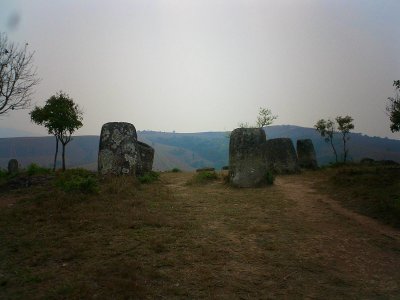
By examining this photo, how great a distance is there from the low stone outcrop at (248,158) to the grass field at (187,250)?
3604 mm

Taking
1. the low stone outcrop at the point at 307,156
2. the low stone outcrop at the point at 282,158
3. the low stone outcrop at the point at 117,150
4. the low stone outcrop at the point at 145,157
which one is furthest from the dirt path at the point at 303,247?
the low stone outcrop at the point at 307,156

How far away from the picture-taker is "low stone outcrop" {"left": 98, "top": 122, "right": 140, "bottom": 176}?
14.5m

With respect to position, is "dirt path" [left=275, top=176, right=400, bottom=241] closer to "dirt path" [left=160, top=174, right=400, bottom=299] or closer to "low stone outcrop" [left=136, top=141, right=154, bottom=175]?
"dirt path" [left=160, top=174, right=400, bottom=299]

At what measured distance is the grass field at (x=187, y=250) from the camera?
494 centimetres

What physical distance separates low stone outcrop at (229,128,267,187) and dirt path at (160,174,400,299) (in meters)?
3.13

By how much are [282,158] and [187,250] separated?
578 inches

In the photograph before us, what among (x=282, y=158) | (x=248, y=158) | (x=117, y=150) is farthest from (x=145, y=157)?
(x=282, y=158)

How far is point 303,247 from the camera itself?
6723mm

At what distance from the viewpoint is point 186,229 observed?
7699mm

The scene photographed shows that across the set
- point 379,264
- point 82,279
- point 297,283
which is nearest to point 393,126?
point 379,264

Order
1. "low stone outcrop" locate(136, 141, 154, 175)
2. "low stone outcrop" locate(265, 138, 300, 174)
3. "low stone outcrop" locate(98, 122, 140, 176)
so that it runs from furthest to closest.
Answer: "low stone outcrop" locate(265, 138, 300, 174), "low stone outcrop" locate(136, 141, 154, 175), "low stone outcrop" locate(98, 122, 140, 176)

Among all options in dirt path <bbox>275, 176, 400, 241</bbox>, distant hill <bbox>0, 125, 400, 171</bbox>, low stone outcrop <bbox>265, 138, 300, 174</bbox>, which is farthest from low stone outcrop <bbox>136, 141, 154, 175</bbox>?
distant hill <bbox>0, 125, 400, 171</bbox>

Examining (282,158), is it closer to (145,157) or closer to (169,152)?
(145,157)

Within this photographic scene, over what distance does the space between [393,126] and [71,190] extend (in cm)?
2404
